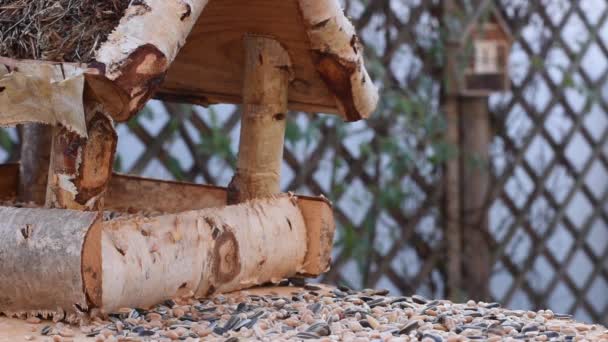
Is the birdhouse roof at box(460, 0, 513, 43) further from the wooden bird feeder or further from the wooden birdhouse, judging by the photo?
the wooden bird feeder

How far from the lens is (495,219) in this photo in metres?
→ 2.92

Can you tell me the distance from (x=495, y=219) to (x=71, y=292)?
6.90 feet

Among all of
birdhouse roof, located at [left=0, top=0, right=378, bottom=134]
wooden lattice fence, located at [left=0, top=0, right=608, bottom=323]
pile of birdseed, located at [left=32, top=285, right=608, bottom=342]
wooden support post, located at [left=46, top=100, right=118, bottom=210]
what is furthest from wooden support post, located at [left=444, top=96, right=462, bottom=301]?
wooden support post, located at [left=46, top=100, right=118, bottom=210]

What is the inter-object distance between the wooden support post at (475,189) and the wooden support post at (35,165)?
4.79 feet

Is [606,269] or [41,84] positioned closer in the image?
[41,84]

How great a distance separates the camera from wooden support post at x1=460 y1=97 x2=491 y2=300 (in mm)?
2727

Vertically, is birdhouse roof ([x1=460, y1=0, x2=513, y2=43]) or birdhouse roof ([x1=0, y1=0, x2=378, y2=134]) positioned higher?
birdhouse roof ([x1=460, y1=0, x2=513, y2=43])

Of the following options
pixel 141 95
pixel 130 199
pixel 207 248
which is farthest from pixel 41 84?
pixel 130 199

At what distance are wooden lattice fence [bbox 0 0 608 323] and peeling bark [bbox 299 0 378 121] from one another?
3.35ft

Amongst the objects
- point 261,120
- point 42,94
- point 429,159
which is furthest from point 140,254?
point 429,159

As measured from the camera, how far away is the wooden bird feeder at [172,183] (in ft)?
3.17

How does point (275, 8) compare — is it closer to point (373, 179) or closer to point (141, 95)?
point (141, 95)

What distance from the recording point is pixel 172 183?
57.2 inches

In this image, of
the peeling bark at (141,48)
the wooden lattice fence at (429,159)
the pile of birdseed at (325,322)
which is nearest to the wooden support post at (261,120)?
the pile of birdseed at (325,322)
